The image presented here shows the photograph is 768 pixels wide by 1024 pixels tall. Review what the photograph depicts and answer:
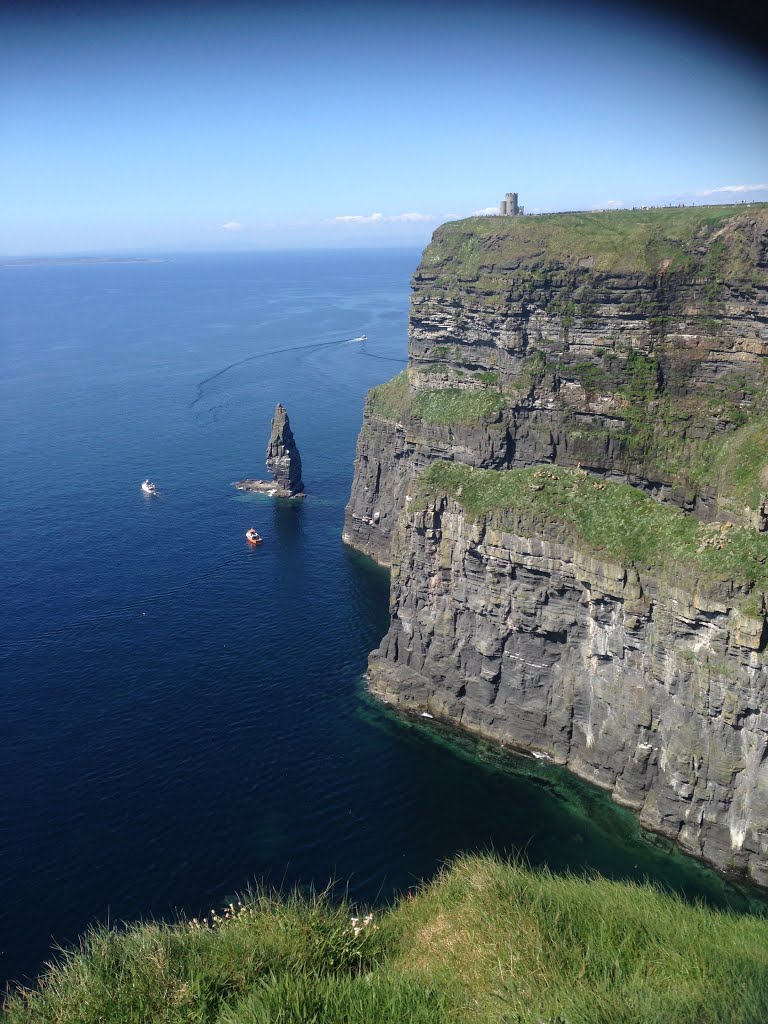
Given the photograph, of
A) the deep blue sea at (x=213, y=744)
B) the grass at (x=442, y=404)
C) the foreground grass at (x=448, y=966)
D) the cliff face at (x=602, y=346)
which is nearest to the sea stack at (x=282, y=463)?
the deep blue sea at (x=213, y=744)

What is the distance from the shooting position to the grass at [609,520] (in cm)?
5006

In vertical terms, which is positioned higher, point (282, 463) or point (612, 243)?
point (612, 243)

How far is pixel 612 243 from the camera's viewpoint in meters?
70.5

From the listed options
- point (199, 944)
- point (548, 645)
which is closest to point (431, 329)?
point (548, 645)

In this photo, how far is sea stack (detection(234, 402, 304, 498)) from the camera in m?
111

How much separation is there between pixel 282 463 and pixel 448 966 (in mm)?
89602

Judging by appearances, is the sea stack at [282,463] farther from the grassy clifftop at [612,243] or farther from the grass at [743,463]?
the grass at [743,463]

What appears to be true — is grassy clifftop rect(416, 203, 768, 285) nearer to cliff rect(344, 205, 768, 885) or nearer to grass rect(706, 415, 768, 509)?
cliff rect(344, 205, 768, 885)

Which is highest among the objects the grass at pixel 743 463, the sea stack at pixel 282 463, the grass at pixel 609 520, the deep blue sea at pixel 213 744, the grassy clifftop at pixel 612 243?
the grassy clifftop at pixel 612 243

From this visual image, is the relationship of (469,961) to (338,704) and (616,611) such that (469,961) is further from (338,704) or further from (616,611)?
(338,704)

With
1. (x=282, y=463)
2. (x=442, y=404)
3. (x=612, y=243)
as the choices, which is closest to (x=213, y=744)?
(x=442, y=404)

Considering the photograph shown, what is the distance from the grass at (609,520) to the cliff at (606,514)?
163 mm

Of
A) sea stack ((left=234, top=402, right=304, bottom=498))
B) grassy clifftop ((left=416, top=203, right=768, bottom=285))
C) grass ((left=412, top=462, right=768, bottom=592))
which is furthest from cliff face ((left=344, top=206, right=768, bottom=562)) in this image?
sea stack ((left=234, top=402, right=304, bottom=498))

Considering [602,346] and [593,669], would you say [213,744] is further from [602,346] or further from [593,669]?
[602,346]
